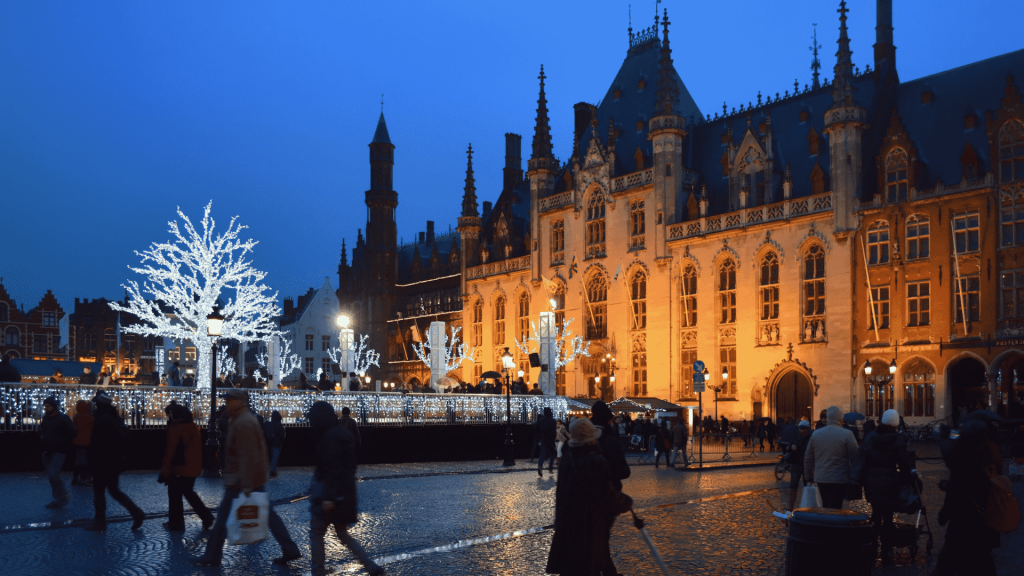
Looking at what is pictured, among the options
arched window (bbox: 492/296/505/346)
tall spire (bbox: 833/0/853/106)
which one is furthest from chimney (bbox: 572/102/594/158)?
tall spire (bbox: 833/0/853/106)

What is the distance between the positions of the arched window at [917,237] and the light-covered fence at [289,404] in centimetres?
1656

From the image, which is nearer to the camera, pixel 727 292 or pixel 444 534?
pixel 444 534

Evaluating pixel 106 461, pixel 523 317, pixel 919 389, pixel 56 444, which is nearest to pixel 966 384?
pixel 919 389

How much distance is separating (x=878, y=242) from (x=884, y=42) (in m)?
10.8

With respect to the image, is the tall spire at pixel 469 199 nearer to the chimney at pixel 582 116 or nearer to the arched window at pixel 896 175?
the chimney at pixel 582 116

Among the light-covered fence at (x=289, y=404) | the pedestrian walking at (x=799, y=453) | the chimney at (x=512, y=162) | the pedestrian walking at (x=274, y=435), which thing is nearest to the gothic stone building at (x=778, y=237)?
the chimney at (x=512, y=162)

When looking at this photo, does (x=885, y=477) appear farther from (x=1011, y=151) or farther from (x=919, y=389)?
(x=1011, y=151)

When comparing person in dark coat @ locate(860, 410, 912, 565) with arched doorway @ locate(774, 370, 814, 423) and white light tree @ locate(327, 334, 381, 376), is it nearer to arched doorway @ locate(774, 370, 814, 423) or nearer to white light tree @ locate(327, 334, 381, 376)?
arched doorway @ locate(774, 370, 814, 423)

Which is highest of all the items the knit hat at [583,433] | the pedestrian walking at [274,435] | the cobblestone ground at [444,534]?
the knit hat at [583,433]

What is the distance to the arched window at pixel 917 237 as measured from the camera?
38938 millimetres

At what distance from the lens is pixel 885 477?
1039cm

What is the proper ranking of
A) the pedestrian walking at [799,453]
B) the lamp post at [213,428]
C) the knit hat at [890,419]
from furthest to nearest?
the lamp post at [213,428] < the pedestrian walking at [799,453] < the knit hat at [890,419]

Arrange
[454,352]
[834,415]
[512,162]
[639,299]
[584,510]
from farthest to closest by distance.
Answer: [512,162] < [454,352] < [639,299] < [834,415] < [584,510]

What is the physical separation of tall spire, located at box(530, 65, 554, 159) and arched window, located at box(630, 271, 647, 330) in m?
11.1
